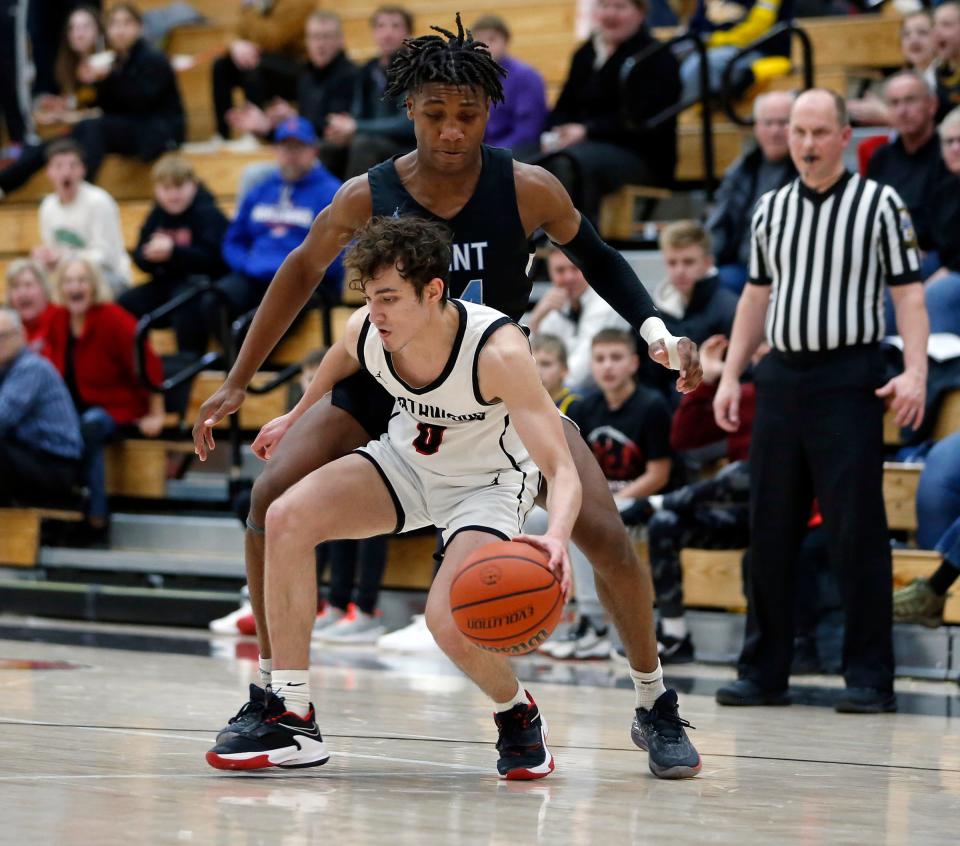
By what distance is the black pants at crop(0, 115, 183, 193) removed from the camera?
39.5 feet

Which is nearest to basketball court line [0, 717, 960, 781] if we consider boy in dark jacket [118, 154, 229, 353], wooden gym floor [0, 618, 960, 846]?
wooden gym floor [0, 618, 960, 846]

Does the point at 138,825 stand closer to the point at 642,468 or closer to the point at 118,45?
the point at 642,468

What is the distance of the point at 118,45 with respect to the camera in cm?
1195

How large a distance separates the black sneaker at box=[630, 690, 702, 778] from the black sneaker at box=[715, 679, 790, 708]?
61.8 inches

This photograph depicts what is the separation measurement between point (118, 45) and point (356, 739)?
8.21 m

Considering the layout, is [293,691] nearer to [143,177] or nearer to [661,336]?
[661,336]

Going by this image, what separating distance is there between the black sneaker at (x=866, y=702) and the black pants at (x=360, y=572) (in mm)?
2763

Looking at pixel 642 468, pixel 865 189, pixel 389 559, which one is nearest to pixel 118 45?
pixel 389 559

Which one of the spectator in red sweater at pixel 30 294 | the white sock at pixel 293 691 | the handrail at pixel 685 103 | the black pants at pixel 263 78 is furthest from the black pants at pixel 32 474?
the white sock at pixel 293 691

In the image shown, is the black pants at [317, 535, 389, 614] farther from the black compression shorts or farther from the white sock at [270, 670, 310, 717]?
the white sock at [270, 670, 310, 717]

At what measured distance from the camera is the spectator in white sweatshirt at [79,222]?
1096 centimetres

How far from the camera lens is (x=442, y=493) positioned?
4.39 meters

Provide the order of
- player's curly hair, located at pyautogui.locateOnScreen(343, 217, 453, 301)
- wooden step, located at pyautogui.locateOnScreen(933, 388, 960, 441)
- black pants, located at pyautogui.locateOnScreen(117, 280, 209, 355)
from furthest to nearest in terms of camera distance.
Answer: black pants, located at pyautogui.locateOnScreen(117, 280, 209, 355), wooden step, located at pyautogui.locateOnScreen(933, 388, 960, 441), player's curly hair, located at pyautogui.locateOnScreen(343, 217, 453, 301)

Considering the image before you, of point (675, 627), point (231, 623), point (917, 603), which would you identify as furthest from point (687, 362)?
point (231, 623)
